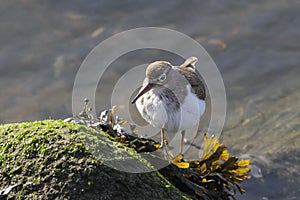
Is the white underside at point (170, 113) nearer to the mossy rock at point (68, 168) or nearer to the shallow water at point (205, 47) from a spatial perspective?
the mossy rock at point (68, 168)

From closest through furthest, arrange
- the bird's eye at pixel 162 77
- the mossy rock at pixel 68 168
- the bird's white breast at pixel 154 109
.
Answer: the mossy rock at pixel 68 168 < the bird's white breast at pixel 154 109 < the bird's eye at pixel 162 77

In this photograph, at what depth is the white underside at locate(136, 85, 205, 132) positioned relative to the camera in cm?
516

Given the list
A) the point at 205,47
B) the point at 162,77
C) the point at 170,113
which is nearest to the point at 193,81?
the point at 162,77

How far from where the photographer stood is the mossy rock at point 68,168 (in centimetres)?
316

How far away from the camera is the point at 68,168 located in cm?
323

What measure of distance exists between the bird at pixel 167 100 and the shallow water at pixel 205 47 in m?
2.07

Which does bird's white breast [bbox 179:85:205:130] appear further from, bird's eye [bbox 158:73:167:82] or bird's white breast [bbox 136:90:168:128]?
bird's eye [bbox 158:73:167:82]

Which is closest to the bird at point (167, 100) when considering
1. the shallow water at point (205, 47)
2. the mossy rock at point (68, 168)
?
the mossy rock at point (68, 168)

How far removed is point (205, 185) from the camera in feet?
14.1

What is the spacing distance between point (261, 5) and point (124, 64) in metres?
2.99

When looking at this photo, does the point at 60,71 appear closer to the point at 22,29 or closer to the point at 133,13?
the point at 22,29

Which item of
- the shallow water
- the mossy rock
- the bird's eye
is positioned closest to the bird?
the bird's eye

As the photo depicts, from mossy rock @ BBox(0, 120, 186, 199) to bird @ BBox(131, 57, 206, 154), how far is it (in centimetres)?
163

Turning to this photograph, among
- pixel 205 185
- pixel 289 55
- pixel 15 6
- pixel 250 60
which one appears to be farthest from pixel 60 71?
pixel 205 185
